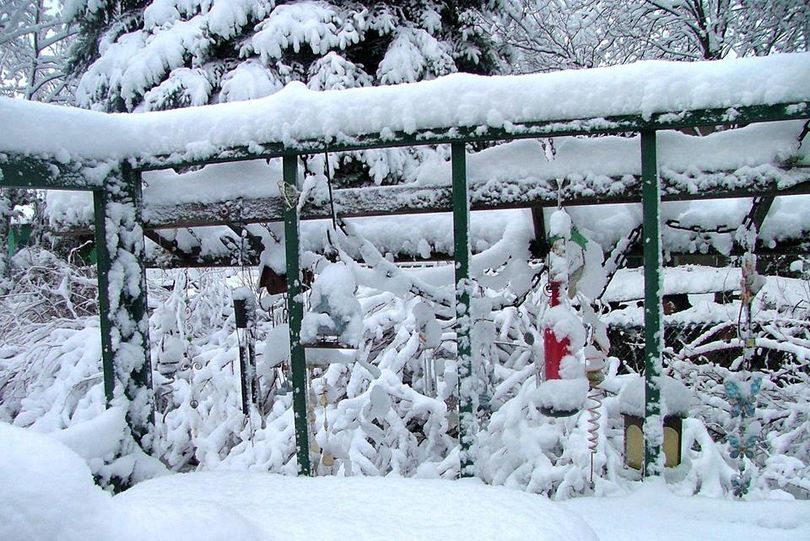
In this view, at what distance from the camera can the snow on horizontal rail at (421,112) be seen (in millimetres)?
1357

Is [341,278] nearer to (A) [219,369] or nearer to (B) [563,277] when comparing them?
(B) [563,277]

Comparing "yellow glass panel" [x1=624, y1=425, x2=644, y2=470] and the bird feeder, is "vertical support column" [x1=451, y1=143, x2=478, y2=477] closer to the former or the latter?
the bird feeder

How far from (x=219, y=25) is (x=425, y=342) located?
5.90 m

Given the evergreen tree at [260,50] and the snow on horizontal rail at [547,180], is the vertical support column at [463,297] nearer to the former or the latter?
the snow on horizontal rail at [547,180]

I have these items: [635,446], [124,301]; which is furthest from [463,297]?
[124,301]

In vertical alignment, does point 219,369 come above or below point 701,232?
below

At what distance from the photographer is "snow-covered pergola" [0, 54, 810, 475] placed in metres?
1.39

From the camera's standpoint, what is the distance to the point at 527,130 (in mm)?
1454

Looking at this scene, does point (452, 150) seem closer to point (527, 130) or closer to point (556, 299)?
point (527, 130)

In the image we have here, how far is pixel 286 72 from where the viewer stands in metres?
6.42

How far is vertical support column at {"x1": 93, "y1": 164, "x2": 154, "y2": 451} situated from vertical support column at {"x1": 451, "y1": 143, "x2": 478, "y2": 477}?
102 centimetres

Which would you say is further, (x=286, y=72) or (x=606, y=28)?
(x=606, y=28)

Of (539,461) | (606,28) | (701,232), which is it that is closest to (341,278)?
(701,232)

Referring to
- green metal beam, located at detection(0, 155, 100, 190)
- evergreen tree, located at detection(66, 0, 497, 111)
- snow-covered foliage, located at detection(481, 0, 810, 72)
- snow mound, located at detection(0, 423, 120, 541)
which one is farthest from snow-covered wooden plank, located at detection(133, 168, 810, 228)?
snow-covered foliage, located at detection(481, 0, 810, 72)
